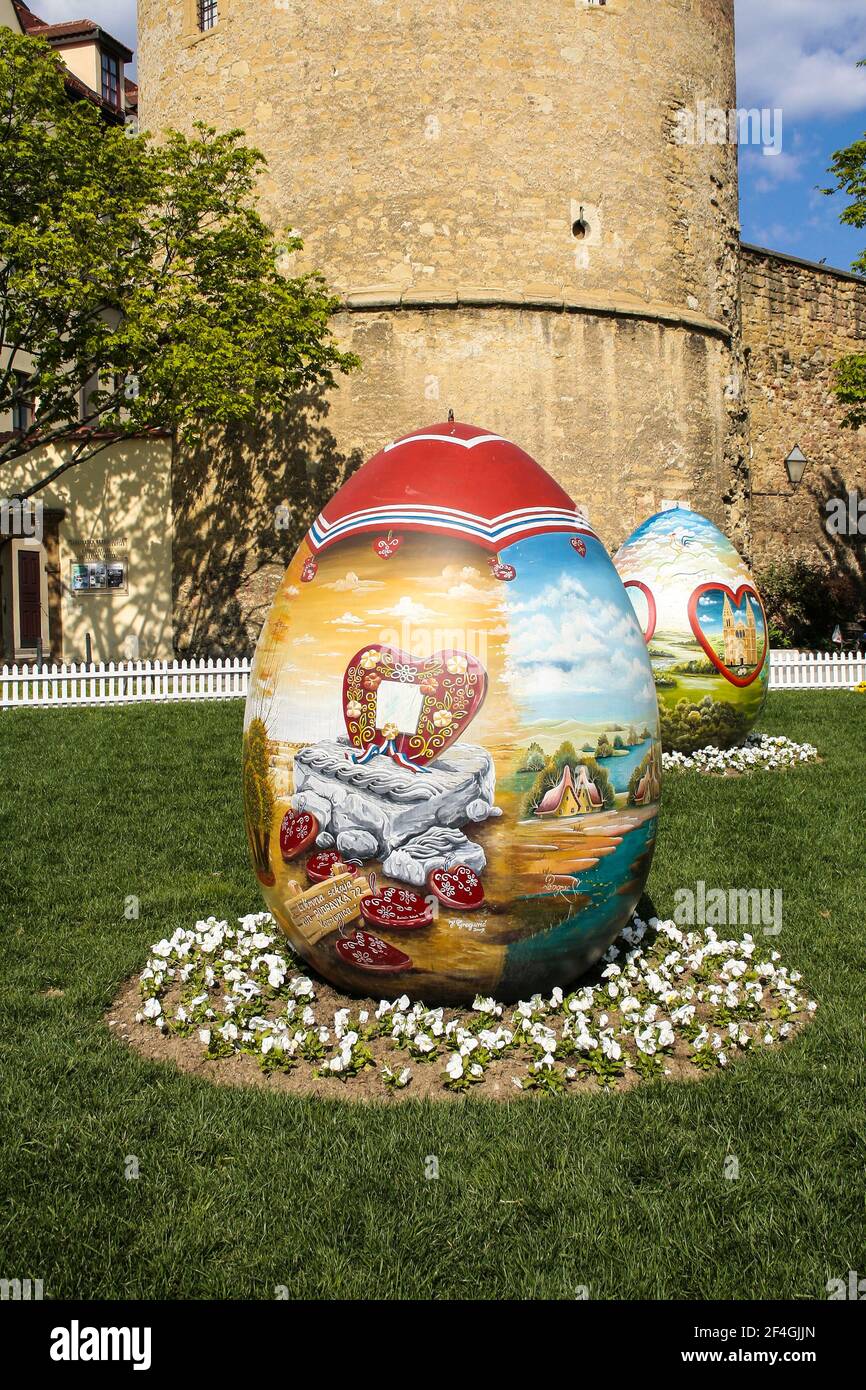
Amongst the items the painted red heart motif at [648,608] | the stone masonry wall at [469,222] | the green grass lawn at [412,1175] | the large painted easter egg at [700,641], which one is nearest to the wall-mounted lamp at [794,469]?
the stone masonry wall at [469,222]

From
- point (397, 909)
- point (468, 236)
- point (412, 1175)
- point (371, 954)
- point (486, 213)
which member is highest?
point (486, 213)

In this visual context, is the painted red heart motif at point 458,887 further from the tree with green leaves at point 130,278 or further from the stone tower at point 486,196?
the stone tower at point 486,196

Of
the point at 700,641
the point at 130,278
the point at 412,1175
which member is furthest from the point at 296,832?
the point at 130,278

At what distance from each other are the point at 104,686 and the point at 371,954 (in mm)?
11581

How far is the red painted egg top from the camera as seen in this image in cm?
396

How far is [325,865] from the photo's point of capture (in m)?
3.88

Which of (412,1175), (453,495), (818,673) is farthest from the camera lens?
(818,673)

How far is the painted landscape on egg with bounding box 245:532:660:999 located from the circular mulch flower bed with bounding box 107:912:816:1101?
0.59 ft

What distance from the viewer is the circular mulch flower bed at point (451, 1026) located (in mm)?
3732

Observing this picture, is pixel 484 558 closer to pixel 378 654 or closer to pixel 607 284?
pixel 378 654

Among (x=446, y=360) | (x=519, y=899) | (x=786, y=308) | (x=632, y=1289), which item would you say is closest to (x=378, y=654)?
(x=519, y=899)

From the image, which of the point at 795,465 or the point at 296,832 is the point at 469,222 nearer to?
the point at 795,465

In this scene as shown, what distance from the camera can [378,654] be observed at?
3805 mm

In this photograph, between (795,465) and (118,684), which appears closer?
(118,684)
